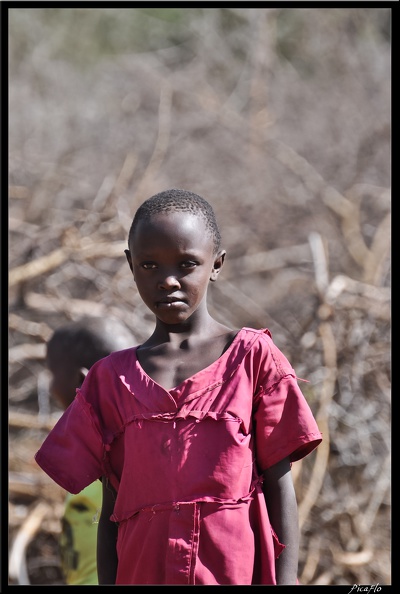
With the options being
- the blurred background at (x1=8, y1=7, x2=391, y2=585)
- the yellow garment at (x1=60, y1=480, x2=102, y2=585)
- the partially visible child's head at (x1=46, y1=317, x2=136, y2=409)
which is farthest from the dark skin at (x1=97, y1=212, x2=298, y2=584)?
the blurred background at (x1=8, y1=7, x2=391, y2=585)

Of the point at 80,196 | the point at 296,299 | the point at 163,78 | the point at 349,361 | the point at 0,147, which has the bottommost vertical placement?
the point at 349,361

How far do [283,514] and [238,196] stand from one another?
368cm

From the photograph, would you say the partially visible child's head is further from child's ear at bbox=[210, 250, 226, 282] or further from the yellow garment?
child's ear at bbox=[210, 250, 226, 282]

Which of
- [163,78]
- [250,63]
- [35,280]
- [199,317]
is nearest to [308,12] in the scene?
[250,63]

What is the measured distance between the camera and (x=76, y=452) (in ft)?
5.67

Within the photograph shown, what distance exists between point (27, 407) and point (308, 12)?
3736 mm

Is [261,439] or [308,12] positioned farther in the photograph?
[308,12]

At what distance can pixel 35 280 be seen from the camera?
4.17 meters

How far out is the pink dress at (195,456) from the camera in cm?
158

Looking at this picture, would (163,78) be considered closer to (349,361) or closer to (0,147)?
(0,147)

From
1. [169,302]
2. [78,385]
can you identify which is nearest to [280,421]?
[169,302]

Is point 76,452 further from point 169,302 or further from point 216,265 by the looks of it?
point 216,265

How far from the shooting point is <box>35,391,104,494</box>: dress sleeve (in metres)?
1.72

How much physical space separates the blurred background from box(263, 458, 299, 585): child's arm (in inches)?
78.2
